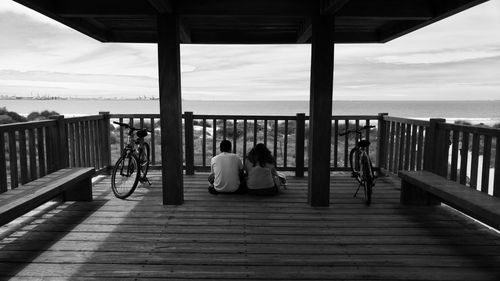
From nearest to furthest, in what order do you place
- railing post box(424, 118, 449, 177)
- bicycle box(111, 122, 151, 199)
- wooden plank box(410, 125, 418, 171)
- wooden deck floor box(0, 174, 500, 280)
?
1. wooden deck floor box(0, 174, 500, 280)
2. railing post box(424, 118, 449, 177)
3. bicycle box(111, 122, 151, 199)
4. wooden plank box(410, 125, 418, 171)

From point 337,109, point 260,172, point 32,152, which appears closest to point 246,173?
point 260,172

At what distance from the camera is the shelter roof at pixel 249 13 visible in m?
3.94

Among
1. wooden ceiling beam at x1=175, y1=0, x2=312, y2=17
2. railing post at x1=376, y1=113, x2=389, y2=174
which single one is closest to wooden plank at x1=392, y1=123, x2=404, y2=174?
railing post at x1=376, y1=113, x2=389, y2=174

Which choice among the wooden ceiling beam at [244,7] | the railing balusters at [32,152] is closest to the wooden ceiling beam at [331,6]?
the wooden ceiling beam at [244,7]

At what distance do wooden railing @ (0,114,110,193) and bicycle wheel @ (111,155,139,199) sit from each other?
73 centimetres

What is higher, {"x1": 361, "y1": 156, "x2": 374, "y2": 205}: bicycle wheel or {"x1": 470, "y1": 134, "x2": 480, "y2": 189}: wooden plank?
{"x1": 470, "y1": 134, "x2": 480, "y2": 189}: wooden plank

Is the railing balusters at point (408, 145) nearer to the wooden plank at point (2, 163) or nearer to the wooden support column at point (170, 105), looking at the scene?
the wooden support column at point (170, 105)

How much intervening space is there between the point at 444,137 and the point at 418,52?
5403cm

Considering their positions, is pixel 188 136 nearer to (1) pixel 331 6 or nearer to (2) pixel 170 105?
(2) pixel 170 105

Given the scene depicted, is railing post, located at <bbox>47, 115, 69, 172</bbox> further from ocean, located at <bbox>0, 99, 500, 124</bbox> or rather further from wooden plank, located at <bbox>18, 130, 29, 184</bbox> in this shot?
ocean, located at <bbox>0, 99, 500, 124</bbox>

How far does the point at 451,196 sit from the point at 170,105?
3.22 meters

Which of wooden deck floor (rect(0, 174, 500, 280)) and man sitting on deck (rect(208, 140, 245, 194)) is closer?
wooden deck floor (rect(0, 174, 500, 280))

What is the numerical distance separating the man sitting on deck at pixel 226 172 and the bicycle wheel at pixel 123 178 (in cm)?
113

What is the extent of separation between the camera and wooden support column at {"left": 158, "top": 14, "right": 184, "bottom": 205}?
4000mm
